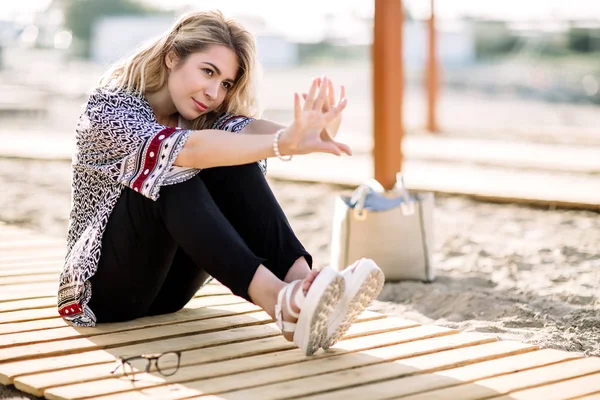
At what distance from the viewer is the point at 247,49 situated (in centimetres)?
260

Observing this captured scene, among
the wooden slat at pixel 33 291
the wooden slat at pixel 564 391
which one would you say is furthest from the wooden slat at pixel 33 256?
the wooden slat at pixel 564 391

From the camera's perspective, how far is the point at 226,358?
7.58 feet

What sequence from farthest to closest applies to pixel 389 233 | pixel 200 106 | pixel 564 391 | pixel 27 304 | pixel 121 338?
pixel 389 233, pixel 27 304, pixel 200 106, pixel 121 338, pixel 564 391

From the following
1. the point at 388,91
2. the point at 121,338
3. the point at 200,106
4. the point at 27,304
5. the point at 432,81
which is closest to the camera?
the point at 121,338

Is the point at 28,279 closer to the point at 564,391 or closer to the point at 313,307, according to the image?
the point at 313,307

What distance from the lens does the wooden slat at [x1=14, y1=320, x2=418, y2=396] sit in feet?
6.99

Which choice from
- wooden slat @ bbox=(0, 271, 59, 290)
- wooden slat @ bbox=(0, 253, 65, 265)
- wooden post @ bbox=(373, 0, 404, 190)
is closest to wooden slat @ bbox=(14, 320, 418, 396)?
wooden slat @ bbox=(0, 271, 59, 290)

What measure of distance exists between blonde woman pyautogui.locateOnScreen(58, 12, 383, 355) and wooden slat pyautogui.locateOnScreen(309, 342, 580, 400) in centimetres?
20

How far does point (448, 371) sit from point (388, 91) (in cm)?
211

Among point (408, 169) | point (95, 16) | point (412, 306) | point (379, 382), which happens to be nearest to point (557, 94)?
point (408, 169)

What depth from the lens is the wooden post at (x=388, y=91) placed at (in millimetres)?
4105

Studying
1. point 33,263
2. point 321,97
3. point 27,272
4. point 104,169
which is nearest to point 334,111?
point 321,97

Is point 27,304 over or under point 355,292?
under

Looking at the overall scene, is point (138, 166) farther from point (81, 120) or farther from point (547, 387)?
point (547, 387)
